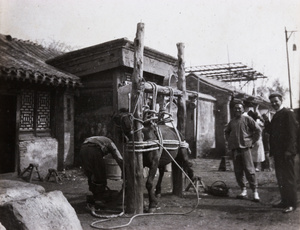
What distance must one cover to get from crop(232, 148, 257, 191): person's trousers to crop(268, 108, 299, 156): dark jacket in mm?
851

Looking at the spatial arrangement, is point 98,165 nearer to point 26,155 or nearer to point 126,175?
point 126,175

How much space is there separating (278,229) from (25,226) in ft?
12.2

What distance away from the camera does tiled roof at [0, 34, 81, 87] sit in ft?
28.3

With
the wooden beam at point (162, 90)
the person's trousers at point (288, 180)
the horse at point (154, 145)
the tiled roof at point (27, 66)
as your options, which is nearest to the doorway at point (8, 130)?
the tiled roof at point (27, 66)

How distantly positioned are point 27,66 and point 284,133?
767 cm

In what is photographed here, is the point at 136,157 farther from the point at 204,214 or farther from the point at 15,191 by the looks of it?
the point at 15,191

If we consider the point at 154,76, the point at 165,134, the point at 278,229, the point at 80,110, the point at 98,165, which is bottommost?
the point at 278,229

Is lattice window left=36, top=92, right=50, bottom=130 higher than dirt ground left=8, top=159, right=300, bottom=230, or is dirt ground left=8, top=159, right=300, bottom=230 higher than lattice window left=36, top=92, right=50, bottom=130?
lattice window left=36, top=92, right=50, bottom=130

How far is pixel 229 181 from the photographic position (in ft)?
30.7

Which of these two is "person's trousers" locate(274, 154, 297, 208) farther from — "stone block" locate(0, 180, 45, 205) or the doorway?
the doorway

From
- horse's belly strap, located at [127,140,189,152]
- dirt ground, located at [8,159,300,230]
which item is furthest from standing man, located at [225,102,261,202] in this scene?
horse's belly strap, located at [127,140,189,152]

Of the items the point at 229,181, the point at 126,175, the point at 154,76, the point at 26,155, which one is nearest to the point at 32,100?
the point at 26,155

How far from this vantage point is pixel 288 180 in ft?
18.7

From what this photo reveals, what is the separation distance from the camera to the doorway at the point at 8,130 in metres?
9.56
